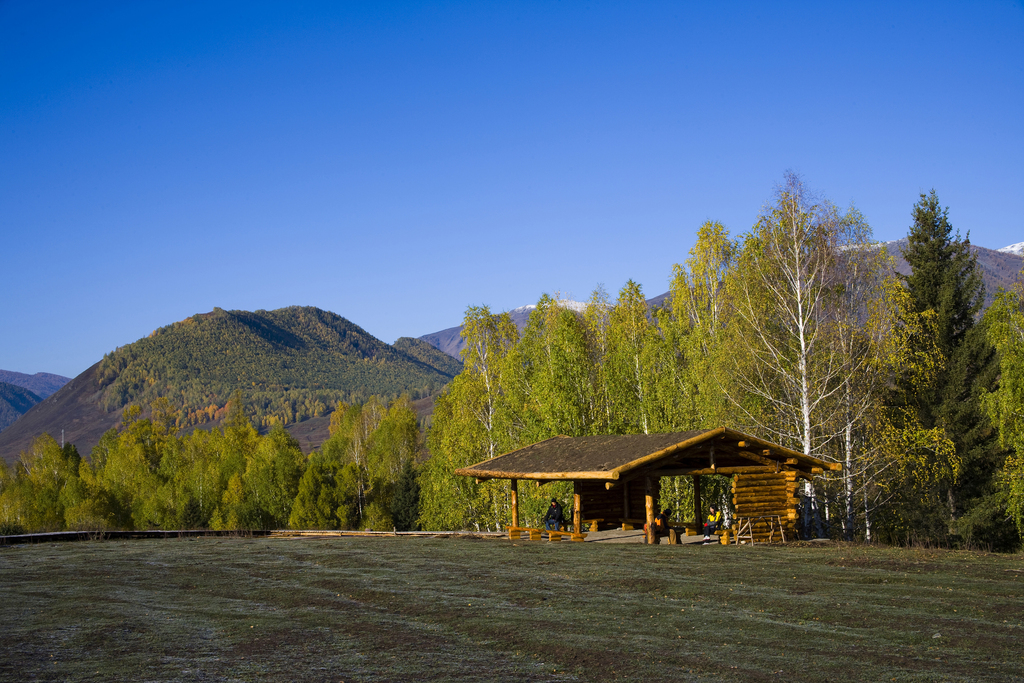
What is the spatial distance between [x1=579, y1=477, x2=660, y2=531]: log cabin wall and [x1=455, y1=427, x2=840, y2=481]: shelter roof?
477 centimetres

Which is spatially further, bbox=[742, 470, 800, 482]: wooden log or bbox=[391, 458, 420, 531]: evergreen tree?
bbox=[391, 458, 420, 531]: evergreen tree

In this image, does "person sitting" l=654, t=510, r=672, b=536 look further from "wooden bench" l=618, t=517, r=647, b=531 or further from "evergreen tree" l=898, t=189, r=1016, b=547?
"evergreen tree" l=898, t=189, r=1016, b=547

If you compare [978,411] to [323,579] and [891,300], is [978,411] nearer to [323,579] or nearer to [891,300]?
[891,300]

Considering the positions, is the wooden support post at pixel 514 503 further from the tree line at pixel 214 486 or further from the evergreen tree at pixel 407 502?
the tree line at pixel 214 486

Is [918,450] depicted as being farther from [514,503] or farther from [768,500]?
[514,503]

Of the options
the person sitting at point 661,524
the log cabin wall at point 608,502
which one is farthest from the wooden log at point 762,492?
the log cabin wall at point 608,502

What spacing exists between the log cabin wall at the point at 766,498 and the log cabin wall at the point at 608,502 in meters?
7.05

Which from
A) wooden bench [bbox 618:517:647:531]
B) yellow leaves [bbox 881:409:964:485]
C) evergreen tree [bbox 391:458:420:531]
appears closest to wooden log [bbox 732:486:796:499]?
yellow leaves [bbox 881:409:964:485]

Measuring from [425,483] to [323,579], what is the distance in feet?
130

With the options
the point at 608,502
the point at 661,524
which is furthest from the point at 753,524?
the point at 608,502

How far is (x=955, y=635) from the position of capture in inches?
414

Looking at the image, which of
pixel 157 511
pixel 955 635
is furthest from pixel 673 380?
pixel 157 511

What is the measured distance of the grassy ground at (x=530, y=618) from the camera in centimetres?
915

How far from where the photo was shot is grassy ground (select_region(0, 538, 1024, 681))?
9148mm
